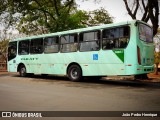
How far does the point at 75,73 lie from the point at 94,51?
6.62 ft

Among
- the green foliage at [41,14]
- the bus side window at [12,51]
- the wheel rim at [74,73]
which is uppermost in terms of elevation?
the green foliage at [41,14]

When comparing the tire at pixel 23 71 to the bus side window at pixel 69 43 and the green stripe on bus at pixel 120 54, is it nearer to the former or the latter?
the bus side window at pixel 69 43

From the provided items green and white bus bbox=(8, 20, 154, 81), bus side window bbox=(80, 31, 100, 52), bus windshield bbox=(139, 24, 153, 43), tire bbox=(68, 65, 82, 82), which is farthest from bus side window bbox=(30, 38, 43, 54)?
bus windshield bbox=(139, 24, 153, 43)

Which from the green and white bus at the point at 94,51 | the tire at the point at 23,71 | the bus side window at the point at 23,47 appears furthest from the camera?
the tire at the point at 23,71

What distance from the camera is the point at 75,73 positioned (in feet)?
48.0

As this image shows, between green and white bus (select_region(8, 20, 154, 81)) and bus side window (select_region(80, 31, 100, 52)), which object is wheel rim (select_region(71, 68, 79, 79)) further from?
bus side window (select_region(80, 31, 100, 52))

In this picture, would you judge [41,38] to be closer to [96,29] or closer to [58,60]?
[58,60]

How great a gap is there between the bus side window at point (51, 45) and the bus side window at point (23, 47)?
86.2 inches

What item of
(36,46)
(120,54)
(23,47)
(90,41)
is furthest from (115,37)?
(23,47)

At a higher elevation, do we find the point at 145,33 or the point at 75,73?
the point at 145,33

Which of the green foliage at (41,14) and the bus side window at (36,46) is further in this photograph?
the green foliage at (41,14)

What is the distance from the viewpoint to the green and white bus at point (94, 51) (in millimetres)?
11828

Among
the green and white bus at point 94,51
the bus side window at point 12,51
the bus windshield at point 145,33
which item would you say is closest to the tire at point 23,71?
the green and white bus at point 94,51

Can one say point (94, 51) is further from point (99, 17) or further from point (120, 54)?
point (99, 17)
